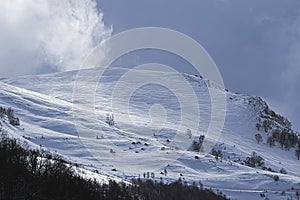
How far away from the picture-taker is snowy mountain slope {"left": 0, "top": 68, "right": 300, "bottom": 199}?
5200 centimetres

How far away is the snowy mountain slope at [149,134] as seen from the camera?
5200 centimetres

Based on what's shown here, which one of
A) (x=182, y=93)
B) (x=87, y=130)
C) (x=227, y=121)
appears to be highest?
(x=182, y=93)

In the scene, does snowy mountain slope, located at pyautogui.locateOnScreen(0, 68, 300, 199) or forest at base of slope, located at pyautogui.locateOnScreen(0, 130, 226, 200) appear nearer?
forest at base of slope, located at pyautogui.locateOnScreen(0, 130, 226, 200)

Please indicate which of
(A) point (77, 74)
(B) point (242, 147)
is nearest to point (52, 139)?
(B) point (242, 147)

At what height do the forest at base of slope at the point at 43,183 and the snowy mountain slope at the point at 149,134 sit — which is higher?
the snowy mountain slope at the point at 149,134

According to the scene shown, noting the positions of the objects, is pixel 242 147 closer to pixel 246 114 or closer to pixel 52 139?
pixel 246 114

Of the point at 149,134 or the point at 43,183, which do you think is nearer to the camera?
the point at 43,183

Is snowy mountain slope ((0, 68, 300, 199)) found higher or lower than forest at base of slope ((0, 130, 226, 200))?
higher

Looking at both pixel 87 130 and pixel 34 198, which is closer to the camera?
pixel 34 198

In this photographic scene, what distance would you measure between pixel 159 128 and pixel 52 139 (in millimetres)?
19805

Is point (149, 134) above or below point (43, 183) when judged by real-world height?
above

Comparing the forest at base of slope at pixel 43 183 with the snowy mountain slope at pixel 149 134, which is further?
the snowy mountain slope at pixel 149 134

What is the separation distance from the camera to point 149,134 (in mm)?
71375

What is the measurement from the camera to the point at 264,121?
10231 centimetres
